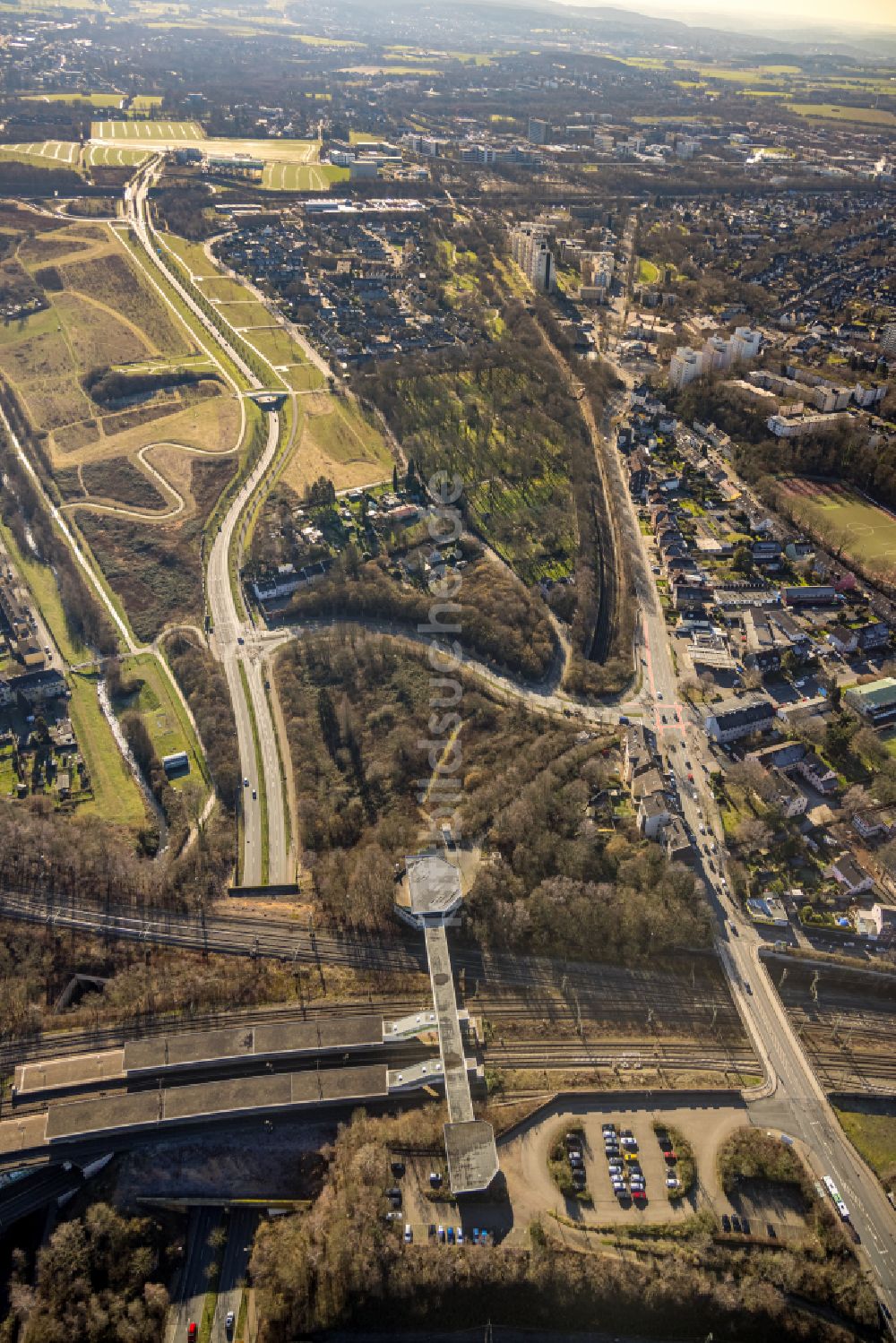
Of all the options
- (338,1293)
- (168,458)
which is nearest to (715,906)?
(338,1293)

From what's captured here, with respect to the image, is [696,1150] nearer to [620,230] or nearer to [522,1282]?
[522,1282]

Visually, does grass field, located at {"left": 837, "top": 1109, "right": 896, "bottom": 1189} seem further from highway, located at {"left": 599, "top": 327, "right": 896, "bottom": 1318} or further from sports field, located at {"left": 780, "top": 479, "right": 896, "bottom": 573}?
sports field, located at {"left": 780, "top": 479, "right": 896, "bottom": 573}

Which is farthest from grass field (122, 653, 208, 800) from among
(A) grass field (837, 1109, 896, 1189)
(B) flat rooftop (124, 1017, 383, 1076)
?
(A) grass field (837, 1109, 896, 1189)

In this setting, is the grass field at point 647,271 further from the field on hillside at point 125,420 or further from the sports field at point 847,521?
the field on hillside at point 125,420

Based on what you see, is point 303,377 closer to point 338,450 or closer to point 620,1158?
point 338,450
